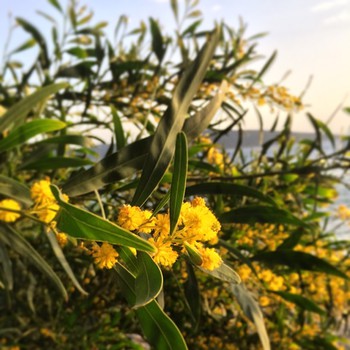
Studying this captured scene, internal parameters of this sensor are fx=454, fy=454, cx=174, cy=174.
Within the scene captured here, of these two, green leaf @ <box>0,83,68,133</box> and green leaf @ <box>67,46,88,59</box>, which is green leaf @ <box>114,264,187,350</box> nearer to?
green leaf @ <box>0,83,68,133</box>

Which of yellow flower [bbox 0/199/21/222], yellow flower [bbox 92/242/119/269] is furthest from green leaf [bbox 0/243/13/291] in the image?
yellow flower [bbox 92/242/119/269]

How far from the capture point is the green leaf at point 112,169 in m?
0.59

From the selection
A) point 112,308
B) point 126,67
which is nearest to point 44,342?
point 112,308

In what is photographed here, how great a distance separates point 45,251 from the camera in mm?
1412

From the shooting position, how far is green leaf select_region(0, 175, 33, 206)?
0.78 m

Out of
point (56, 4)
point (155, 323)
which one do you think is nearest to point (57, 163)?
point (155, 323)

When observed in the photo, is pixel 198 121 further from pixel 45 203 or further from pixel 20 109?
pixel 20 109

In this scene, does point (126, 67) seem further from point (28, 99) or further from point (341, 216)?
point (341, 216)

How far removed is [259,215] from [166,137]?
1.20 feet

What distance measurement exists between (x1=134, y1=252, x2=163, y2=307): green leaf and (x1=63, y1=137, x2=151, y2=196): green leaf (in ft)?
0.66

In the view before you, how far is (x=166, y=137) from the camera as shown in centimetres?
51

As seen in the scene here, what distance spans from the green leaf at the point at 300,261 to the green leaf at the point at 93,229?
1.93 ft

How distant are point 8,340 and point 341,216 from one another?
4.88ft

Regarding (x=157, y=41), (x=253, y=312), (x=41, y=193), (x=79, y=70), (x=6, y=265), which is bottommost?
(x=6, y=265)
